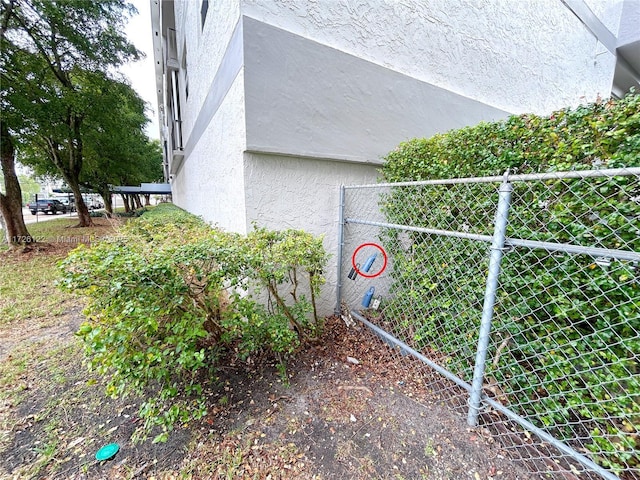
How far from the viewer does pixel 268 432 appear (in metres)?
2.01

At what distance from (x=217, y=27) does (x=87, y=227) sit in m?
14.1

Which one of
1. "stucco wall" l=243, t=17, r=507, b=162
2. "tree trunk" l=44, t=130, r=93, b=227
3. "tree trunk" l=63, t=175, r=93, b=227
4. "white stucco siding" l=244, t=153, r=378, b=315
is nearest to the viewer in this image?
"stucco wall" l=243, t=17, r=507, b=162

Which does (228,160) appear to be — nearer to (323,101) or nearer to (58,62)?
(323,101)

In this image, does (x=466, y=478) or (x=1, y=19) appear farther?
(x=1, y=19)

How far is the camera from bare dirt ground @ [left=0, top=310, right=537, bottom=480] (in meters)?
1.74

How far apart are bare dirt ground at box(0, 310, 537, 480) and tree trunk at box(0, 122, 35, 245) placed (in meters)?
7.94

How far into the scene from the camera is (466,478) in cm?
170

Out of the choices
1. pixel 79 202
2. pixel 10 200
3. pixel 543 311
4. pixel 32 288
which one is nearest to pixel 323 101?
pixel 543 311

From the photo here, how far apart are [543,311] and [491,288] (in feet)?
1.95

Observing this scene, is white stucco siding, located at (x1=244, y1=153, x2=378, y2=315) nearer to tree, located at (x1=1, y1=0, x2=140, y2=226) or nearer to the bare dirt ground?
the bare dirt ground

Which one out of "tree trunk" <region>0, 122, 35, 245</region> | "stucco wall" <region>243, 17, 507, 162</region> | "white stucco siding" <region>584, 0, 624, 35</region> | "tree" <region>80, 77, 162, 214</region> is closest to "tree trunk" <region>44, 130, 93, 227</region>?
"tree" <region>80, 77, 162, 214</region>

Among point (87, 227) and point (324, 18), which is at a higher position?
point (324, 18)

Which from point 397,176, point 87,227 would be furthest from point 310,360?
point 87,227

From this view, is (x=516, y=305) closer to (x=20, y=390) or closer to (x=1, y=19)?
(x=20, y=390)
